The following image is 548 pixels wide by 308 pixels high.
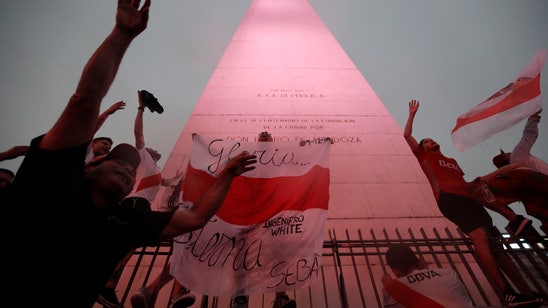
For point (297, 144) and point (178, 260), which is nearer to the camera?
point (178, 260)

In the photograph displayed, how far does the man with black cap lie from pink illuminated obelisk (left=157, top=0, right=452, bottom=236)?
391cm

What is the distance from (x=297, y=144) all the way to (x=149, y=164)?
2.20 m

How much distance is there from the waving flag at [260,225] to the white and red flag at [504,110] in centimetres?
232

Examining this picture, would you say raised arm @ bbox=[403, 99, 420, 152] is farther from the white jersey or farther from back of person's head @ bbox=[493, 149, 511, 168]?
the white jersey

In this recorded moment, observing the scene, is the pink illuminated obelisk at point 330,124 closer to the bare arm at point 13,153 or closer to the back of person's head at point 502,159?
the back of person's head at point 502,159

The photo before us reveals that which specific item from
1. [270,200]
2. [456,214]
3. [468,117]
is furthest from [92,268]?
[468,117]

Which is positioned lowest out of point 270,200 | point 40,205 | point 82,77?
point 40,205

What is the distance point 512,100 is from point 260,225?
4085 mm

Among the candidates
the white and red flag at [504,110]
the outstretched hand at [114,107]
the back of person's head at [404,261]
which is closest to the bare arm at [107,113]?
the outstretched hand at [114,107]

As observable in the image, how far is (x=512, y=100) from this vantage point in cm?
411

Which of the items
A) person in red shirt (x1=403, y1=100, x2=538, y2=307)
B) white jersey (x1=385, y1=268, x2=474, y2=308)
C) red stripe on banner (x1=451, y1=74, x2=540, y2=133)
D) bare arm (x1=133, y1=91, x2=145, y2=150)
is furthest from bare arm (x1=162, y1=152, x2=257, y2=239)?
red stripe on banner (x1=451, y1=74, x2=540, y2=133)

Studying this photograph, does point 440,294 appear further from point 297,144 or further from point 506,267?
point 297,144

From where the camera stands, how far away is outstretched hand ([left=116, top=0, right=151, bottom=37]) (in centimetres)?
167

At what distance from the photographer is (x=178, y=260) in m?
2.81
